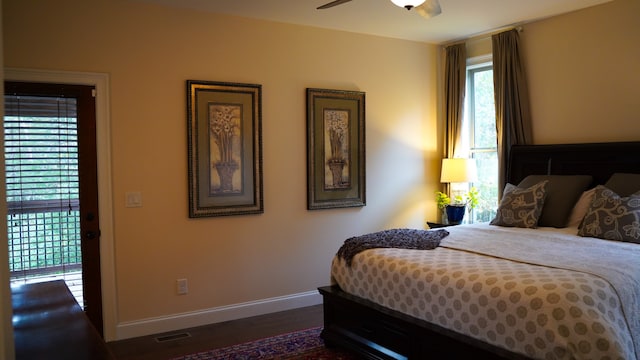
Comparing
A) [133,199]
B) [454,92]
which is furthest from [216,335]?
[454,92]

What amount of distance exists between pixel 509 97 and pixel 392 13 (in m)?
1.46

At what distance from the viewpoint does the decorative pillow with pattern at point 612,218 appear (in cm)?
333

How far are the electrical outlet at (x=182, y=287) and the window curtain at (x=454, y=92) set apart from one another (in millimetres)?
3079

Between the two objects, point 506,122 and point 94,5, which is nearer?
point 94,5

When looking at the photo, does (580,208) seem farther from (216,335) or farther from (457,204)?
(216,335)

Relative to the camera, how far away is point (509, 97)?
16.0 feet

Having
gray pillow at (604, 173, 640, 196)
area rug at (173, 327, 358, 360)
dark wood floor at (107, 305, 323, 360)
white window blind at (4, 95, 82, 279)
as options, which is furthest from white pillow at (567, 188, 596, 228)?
white window blind at (4, 95, 82, 279)

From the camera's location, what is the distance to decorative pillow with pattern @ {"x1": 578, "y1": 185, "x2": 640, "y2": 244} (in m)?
3.33

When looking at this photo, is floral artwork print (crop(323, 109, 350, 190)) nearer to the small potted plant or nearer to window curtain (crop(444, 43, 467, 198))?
the small potted plant

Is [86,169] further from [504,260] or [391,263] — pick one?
[504,260]

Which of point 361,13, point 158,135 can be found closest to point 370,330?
point 158,135

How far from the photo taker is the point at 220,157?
14.3 feet

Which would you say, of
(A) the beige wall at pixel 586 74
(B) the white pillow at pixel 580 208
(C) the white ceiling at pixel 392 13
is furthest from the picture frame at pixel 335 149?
(B) the white pillow at pixel 580 208

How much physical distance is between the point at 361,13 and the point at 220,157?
1.76m
